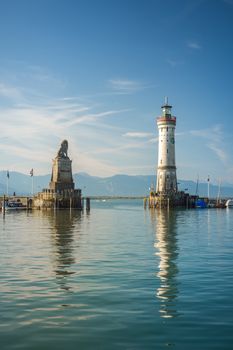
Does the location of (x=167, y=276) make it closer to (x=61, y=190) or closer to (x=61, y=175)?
(x=61, y=190)

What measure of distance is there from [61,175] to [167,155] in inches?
1135

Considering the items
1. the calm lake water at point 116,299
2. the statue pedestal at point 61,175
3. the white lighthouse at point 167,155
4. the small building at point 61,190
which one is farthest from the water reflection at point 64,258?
the white lighthouse at point 167,155

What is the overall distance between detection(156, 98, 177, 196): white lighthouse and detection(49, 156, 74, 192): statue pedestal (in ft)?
81.2

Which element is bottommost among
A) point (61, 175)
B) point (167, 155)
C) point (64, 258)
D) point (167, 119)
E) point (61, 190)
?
point (64, 258)

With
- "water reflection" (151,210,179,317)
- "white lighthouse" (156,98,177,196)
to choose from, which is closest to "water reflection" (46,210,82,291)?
"water reflection" (151,210,179,317)

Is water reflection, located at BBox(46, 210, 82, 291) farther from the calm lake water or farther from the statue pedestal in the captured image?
the statue pedestal

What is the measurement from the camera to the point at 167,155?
118938 millimetres

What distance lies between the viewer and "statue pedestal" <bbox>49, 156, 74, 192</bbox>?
114375mm

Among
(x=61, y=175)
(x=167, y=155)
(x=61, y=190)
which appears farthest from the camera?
(x=167, y=155)

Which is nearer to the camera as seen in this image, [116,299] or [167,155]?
[116,299]

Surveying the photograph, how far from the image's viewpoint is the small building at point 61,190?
4427 inches

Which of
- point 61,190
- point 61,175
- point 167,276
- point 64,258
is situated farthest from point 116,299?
point 61,175

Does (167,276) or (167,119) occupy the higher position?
(167,119)

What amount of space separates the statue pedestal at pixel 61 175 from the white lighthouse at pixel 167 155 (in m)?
24.7
